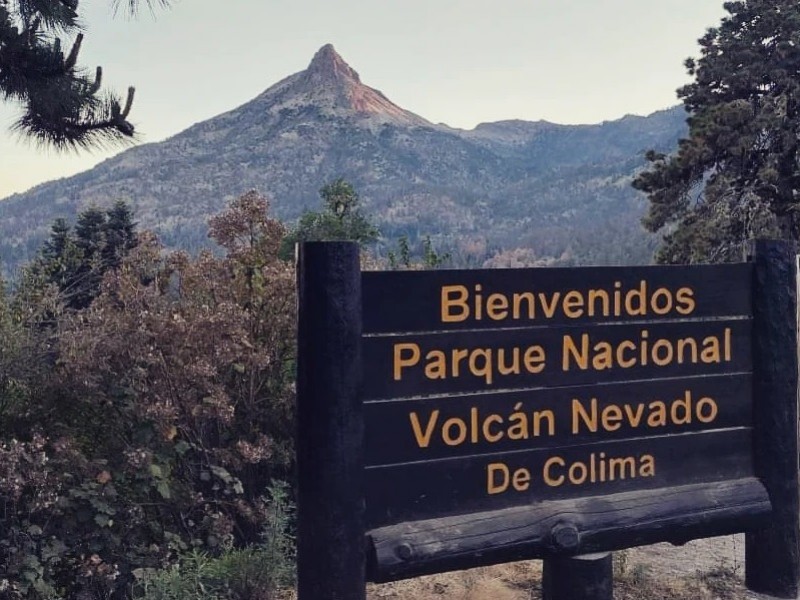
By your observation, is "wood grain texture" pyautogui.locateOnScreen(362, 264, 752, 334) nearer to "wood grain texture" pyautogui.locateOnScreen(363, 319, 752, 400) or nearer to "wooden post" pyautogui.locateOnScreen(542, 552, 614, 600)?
"wood grain texture" pyautogui.locateOnScreen(363, 319, 752, 400)

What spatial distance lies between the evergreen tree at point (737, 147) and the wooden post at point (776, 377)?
13083 millimetres

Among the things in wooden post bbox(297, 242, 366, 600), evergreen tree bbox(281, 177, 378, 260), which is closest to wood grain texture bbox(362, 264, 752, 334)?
wooden post bbox(297, 242, 366, 600)

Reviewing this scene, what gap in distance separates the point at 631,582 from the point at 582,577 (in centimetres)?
119

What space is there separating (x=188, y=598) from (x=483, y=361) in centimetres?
214

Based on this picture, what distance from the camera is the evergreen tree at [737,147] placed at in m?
16.4

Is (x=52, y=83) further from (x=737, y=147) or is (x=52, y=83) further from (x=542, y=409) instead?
(x=737, y=147)

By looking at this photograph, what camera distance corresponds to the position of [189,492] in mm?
5195

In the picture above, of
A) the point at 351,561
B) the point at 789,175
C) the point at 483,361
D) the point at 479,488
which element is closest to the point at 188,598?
the point at 351,561

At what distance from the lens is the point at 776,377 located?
3.48 m

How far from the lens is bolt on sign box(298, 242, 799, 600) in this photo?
109 inches

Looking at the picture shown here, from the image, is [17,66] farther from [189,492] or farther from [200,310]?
[189,492]

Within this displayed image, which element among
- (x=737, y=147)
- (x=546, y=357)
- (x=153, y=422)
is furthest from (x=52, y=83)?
(x=737, y=147)

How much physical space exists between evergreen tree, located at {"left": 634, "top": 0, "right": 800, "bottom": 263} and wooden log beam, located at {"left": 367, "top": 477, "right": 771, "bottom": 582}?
13451 millimetres

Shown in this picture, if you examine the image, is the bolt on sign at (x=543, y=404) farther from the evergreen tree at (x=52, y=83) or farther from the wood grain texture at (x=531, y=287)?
the evergreen tree at (x=52, y=83)
